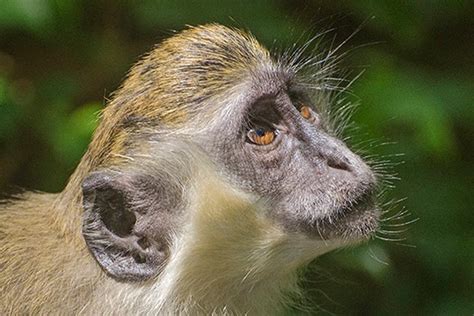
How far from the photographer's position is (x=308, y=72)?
5.08m

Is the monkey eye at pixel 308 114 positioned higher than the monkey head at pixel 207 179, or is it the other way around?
the monkey eye at pixel 308 114

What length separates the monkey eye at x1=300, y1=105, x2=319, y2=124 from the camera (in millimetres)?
4676

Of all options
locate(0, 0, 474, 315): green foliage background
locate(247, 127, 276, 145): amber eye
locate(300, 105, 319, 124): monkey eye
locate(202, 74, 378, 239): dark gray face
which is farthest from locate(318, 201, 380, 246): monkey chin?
locate(0, 0, 474, 315): green foliage background

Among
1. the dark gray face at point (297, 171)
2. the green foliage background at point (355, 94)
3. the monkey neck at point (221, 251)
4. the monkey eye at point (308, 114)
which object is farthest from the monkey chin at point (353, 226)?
the green foliage background at point (355, 94)

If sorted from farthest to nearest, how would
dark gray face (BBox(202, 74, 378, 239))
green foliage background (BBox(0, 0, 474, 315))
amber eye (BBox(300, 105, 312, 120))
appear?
green foliage background (BBox(0, 0, 474, 315))
amber eye (BBox(300, 105, 312, 120))
dark gray face (BBox(202, 74, 378, 239))

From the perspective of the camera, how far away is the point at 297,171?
429 centimetres

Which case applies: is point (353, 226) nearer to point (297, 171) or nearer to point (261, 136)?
point (297, 171)

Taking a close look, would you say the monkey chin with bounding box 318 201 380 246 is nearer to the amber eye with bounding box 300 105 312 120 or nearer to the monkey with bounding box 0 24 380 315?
the monkey with bounding box 0 24 380 315

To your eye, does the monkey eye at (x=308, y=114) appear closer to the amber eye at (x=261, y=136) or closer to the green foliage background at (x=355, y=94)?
the amber eye at (x=261, y=136)

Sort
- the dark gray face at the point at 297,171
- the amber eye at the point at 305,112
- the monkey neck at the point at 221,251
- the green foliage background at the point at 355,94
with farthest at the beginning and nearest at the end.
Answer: the green foliage background at the point at 355,94 < the amber eye at the point at 305,112 < the monkey neck at the point at 221,251 < the dark gray face at the point at 297,171

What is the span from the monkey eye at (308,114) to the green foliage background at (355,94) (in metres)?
0.66

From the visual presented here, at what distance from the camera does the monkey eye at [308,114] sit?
4676mm

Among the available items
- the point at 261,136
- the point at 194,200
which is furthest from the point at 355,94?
the point at 194,200

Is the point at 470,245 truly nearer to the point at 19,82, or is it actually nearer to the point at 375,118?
the point at 375,118
